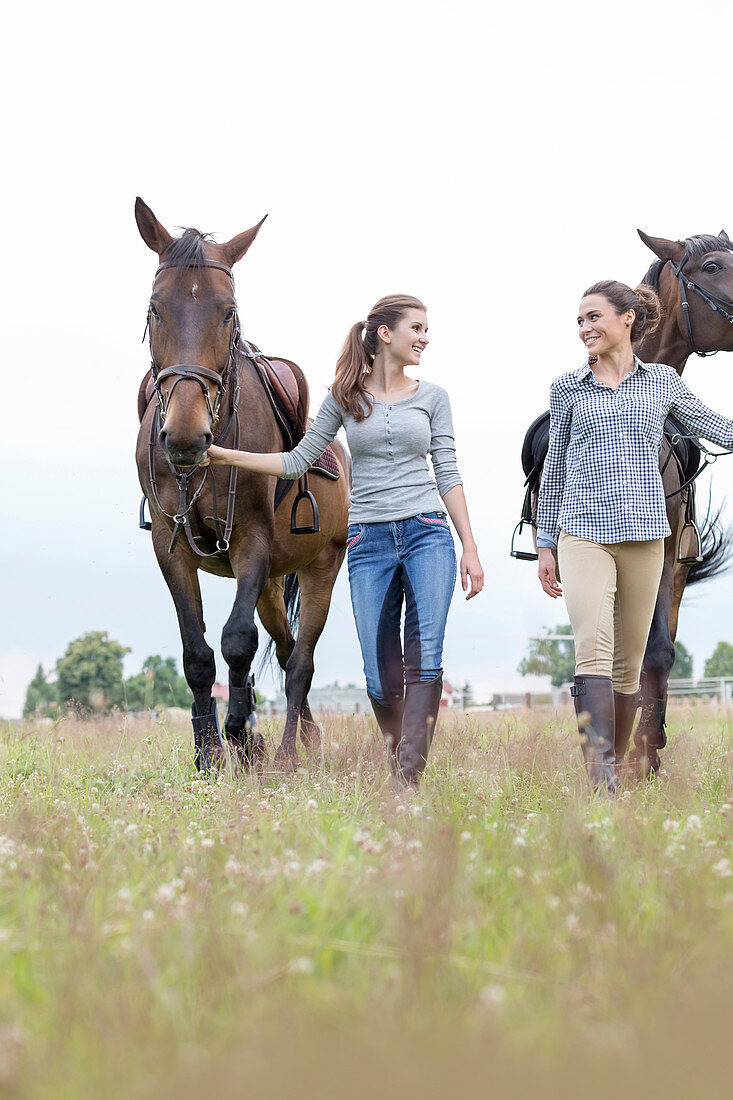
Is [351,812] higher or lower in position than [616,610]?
lower

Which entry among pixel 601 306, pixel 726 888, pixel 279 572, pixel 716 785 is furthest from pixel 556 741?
pixel 726 888

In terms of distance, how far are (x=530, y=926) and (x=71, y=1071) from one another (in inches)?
45.3

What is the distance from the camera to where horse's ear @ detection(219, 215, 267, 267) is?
614 cm

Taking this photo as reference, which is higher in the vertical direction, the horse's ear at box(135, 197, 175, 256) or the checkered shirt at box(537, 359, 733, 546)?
the horse's ear at box(135, 197, 175, 256)

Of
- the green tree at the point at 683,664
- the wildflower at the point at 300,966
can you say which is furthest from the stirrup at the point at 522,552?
the green tree at the point at 683,664

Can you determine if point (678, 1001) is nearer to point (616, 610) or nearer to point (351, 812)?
point (351, 812)

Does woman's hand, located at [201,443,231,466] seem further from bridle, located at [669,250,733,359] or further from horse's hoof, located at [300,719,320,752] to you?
bridle, located at [669,250,733,359]

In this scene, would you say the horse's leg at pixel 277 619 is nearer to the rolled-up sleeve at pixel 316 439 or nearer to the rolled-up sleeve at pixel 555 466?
the rolled-up sleeve at pixel 316 439

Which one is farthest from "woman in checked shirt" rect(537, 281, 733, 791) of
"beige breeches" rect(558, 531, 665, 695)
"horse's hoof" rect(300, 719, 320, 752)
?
"horse's hoof" rect(300, 719, 320, 752)

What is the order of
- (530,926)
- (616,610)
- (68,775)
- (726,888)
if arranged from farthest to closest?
(68,775) → (616,610) → (726,888) → (530,926)

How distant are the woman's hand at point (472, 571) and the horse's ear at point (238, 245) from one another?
2.49m

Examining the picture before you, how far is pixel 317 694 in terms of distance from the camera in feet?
194

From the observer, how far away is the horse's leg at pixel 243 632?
6.07 meters

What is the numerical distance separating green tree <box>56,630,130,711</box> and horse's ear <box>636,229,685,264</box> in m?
69.4
